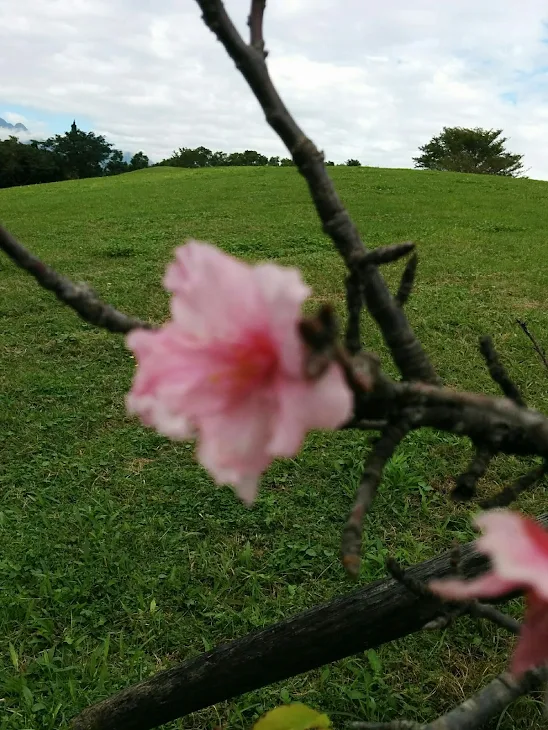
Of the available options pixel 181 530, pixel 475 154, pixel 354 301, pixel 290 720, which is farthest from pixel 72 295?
pixel 475 154

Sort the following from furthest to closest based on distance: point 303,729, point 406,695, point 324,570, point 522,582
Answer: point 324,570, point 406,695, point 303,729, point 522,582

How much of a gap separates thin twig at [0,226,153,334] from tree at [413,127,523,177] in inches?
1177

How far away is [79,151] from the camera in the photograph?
36.1m

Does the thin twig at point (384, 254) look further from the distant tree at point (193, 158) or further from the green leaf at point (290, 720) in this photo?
the distant tree at point (193, 158)

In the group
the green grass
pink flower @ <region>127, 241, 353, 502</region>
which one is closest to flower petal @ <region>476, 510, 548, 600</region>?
pink flower @ <region>127, 241, 353, 502</region>

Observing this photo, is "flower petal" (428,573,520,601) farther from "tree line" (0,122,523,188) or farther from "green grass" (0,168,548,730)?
"tree line" (0,122,523,188)

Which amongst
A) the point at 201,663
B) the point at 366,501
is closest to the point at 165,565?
the point at 201,663

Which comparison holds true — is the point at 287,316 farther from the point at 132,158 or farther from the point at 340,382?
→ the point at 132,158

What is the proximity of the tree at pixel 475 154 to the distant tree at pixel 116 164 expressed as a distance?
19197 mm

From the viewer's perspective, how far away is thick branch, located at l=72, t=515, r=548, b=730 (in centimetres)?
136

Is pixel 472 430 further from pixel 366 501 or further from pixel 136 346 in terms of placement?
pixel 136 346

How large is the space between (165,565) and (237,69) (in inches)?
111

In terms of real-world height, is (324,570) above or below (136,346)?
below

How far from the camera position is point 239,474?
34cm
